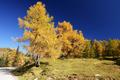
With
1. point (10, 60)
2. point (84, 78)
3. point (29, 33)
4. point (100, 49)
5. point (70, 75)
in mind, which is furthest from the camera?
point (10, 60)

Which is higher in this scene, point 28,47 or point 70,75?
point 28,47

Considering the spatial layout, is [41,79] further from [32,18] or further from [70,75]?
[32,18]

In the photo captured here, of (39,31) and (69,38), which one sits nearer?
(39,31)

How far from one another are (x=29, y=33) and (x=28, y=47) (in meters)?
2.05

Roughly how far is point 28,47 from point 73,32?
25.6 meters

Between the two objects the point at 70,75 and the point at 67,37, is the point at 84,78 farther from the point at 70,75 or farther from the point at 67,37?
the point at 67,37

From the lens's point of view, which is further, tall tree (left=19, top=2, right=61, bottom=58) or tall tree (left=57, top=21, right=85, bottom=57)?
tall tree (left=57, top=21, right=85, bottom=57)

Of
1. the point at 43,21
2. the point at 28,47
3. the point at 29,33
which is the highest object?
the point at 43,21

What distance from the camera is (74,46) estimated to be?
55.7m

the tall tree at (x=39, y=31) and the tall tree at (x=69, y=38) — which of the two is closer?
the tall tree at (x=39, y=31)

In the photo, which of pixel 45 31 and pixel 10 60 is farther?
pixel 10 60

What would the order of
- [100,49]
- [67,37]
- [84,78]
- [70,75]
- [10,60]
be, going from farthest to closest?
[10,60]
[100,49]
[67,37]
[70,75]
[84,78]

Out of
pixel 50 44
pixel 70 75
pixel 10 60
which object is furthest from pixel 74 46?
pixel 10 60

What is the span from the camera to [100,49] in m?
90.5
